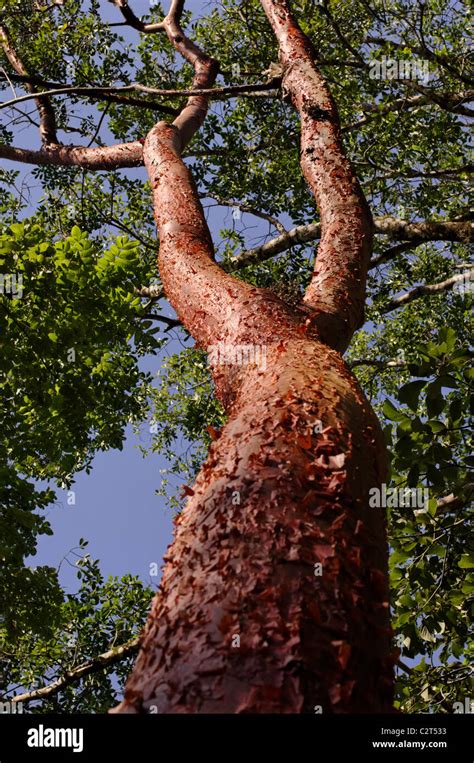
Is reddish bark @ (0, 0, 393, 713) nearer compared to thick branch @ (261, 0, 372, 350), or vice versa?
reddish bark @ (0, 0, 393, 713)

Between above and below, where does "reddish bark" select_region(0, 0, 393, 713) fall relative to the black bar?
above

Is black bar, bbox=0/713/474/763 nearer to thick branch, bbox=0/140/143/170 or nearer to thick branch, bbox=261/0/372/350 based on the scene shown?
thick branch, bbox=261/0/372/350

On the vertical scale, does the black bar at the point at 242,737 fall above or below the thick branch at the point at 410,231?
below

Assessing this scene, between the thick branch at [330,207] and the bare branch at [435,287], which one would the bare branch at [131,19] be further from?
the bare branch at [435,287]

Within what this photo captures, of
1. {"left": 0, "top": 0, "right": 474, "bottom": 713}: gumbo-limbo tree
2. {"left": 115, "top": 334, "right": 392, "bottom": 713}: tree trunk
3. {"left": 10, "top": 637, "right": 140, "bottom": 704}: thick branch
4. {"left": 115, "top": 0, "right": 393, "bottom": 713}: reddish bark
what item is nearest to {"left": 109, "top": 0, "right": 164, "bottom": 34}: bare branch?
{"left": 0, "top": 0, "right": 474, "bottom": 713}: gumbo-limbo tree

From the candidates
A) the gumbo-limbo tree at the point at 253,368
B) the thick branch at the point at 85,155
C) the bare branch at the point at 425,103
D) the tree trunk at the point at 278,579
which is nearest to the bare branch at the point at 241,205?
the gumbo-limbo tree at the point at 253,368

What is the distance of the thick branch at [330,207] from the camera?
10.6 feet

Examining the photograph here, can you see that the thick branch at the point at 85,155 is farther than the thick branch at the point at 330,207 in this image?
Yes

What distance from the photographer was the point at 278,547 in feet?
5.38

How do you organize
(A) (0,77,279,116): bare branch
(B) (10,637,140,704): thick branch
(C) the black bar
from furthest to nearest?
(B) (10,637,140,704): thick branch → (A) (0,77,279,116): bare branch → (C) the black bar

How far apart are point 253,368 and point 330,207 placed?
1572mm

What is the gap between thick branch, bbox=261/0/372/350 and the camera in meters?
3.23

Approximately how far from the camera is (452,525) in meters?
4.54

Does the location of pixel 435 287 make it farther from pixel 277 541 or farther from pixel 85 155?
pixel 277 541
